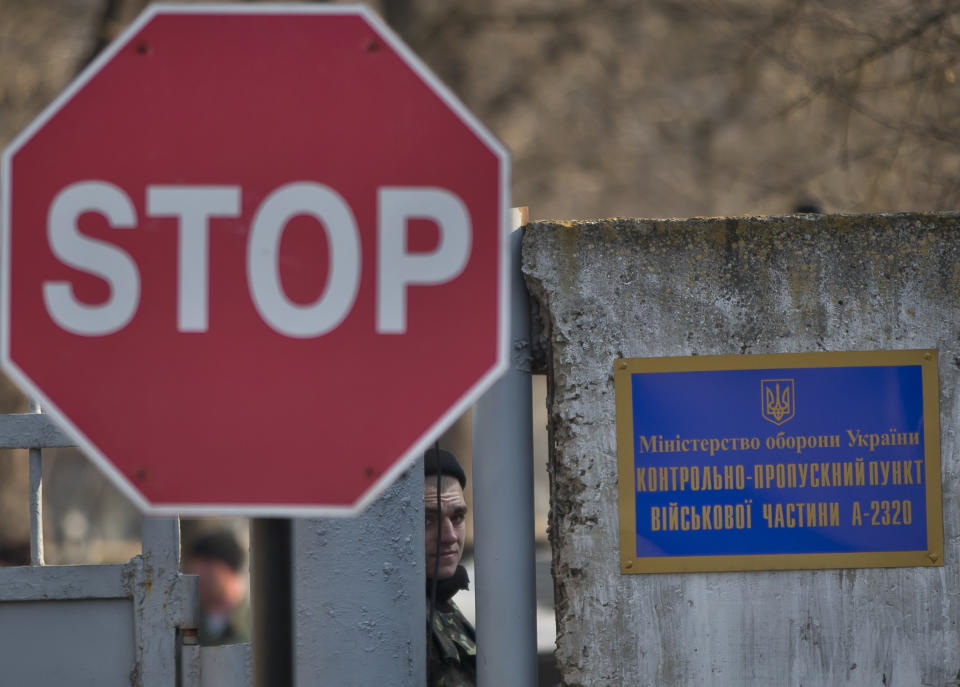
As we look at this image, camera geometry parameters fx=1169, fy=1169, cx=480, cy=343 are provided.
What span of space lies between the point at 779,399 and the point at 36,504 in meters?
1.59

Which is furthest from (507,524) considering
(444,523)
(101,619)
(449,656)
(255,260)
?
(255,260)

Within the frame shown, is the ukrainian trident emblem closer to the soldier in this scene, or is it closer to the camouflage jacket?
the soldier

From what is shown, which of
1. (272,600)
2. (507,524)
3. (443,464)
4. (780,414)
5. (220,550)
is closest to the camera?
(272,600)

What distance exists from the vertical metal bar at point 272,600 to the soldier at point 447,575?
771mm

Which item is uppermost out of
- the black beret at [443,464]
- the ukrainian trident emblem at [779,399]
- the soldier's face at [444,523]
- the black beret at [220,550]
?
the ukrainian trident emblem at [779,399]

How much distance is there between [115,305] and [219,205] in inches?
7.0

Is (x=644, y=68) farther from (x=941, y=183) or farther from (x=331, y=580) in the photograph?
(x=331, y=580)

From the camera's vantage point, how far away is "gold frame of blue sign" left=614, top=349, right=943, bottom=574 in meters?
2.41

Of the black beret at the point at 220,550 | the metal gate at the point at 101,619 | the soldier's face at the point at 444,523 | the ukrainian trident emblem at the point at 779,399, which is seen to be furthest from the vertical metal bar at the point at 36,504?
the black beret at the point at 220,550

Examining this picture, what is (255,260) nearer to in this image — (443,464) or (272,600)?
(272,600)

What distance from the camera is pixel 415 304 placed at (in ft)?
4.73

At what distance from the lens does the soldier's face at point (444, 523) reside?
3100mm

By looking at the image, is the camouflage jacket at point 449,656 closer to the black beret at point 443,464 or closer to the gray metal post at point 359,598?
the gray metal post at point 359,598

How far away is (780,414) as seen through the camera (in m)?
2.42
